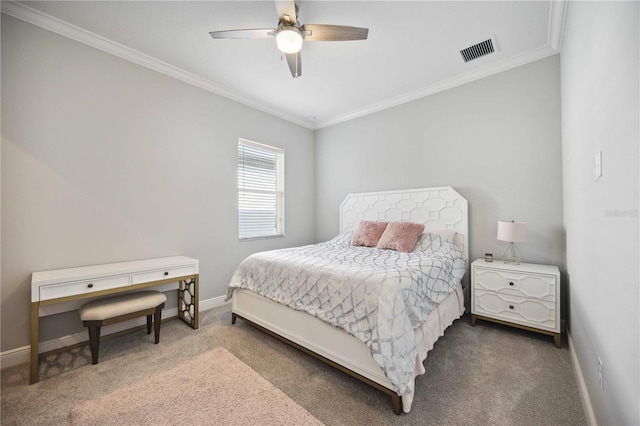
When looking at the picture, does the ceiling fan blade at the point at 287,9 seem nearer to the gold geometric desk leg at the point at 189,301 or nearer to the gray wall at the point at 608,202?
the gray wall at the point at 608,202

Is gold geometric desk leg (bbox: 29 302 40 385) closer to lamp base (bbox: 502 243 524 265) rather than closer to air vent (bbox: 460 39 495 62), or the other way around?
lamp base (bbox: 502 243 524 265)

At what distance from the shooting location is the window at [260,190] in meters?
3.73

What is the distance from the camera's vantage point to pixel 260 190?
13.0 ft

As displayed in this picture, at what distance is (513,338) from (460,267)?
0.76m

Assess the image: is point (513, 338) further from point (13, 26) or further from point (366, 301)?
point (13, 26)

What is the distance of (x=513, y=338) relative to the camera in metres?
2.42

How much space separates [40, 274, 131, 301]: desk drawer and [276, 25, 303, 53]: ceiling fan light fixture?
236cm

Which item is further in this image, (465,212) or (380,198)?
(380,198)

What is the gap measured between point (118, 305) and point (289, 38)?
8.50 feet

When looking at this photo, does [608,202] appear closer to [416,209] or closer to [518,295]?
[518,295]

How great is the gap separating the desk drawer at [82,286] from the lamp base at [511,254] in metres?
3.77

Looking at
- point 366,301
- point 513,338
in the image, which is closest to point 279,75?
point 366,301

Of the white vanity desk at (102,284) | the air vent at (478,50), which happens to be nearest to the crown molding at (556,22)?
the air vent at (478,50)

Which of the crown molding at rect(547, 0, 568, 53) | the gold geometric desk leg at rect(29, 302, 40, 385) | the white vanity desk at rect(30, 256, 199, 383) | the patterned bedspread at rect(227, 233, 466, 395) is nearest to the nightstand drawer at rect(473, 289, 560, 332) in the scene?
the patterned bedspread at rect(227, 233, 466, 395)
